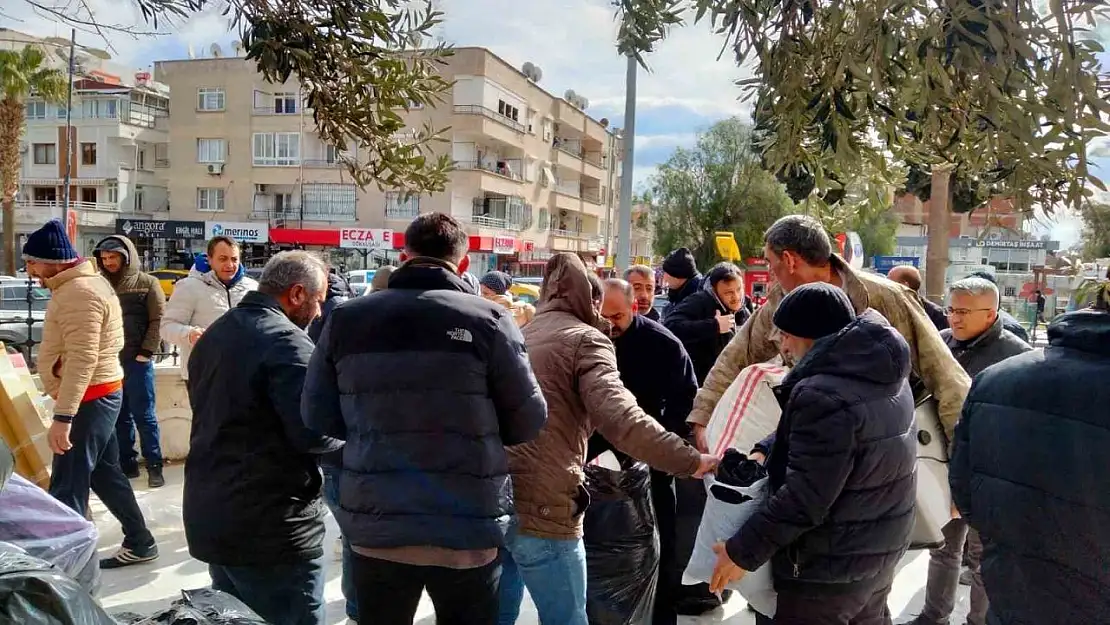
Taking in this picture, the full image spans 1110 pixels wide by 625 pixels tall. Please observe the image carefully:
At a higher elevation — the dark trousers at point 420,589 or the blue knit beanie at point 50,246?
the blue knit beanie at point 50,246

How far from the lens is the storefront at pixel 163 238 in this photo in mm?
34531

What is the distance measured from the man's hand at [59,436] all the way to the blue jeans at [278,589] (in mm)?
1602

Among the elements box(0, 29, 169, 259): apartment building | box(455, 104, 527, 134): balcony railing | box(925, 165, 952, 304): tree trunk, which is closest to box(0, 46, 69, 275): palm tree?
box(0, 29, 169, 259): apartment building

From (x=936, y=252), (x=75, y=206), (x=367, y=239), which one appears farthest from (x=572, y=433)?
(x=75, y=206)

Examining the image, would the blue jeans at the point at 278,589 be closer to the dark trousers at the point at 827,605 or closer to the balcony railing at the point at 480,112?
the dark trousers at the point at 827,605

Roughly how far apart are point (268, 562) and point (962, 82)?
2.47 metres

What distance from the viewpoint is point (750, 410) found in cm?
289

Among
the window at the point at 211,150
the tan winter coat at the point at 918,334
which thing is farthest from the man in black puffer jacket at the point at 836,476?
the window at the point at 211,150

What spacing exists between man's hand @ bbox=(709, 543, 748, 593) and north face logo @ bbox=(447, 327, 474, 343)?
1.01 meters

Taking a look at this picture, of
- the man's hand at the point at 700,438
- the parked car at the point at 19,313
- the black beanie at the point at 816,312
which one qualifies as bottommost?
the parked car at the point at 19,313

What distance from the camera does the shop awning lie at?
34.2 m

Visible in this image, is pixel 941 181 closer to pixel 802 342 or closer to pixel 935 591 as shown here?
pixel 802 342

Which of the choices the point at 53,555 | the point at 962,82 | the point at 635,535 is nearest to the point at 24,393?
the point at 53,555

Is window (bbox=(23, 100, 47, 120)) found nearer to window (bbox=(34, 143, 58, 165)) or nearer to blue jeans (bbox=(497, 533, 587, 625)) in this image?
window (bbox=(34, 143, 58, 165))
